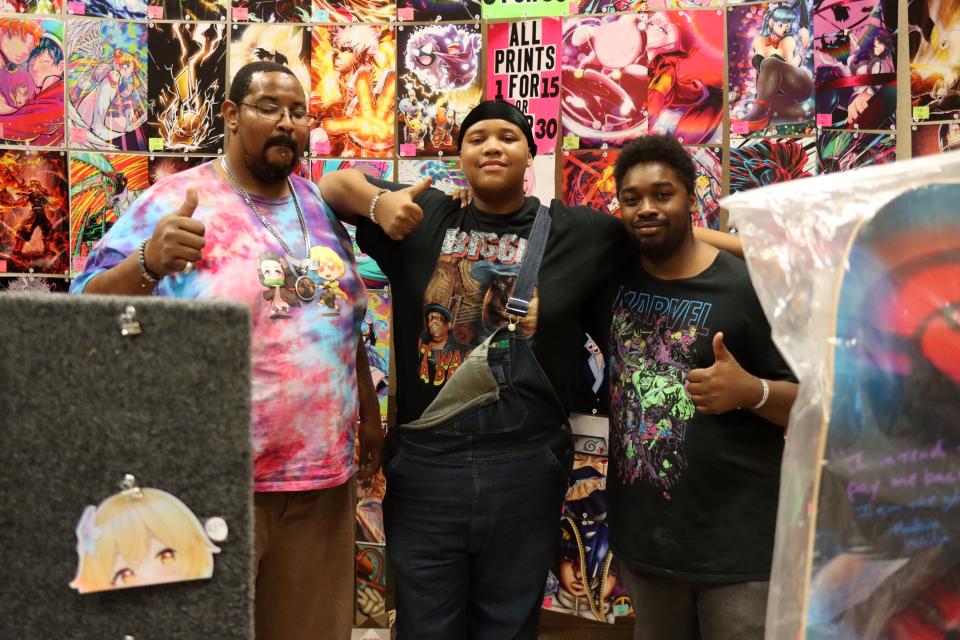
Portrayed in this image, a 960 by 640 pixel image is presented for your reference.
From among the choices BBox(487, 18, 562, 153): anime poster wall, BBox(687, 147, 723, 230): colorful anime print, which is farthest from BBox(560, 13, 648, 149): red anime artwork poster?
BBox(687, 147, 723, 230): colorful anime print

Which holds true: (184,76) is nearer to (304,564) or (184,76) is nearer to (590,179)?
(590,179)

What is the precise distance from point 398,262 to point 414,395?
0.38 metres

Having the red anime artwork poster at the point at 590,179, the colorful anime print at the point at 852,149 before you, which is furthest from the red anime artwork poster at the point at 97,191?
the colorful anime print at the point at 852,149

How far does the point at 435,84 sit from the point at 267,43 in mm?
684

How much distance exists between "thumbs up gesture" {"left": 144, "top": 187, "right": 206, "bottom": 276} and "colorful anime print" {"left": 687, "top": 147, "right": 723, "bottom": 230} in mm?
2000

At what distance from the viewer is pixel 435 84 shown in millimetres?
3178

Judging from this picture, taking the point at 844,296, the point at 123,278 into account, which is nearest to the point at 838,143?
the point at 844,296

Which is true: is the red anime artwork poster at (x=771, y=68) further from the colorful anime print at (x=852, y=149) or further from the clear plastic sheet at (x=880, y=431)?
the clear plastic sheet at (x=880, y=431)

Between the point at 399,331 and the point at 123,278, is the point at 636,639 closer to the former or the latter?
the point at 399,331

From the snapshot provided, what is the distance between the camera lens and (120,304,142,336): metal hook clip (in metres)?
0.90

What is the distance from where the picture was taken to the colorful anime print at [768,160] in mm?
2930

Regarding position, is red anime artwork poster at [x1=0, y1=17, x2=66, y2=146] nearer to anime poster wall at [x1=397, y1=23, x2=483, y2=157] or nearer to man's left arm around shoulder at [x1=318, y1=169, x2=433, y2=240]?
anime poster wall at [x1=397, y1=23, x2=483, y2=157]

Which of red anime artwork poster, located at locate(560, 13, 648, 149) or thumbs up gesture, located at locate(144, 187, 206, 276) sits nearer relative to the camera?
thumbs up gesture, located at locate(144, 187, 206, 276)

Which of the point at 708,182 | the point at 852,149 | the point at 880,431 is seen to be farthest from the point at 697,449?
the point at 852,149
